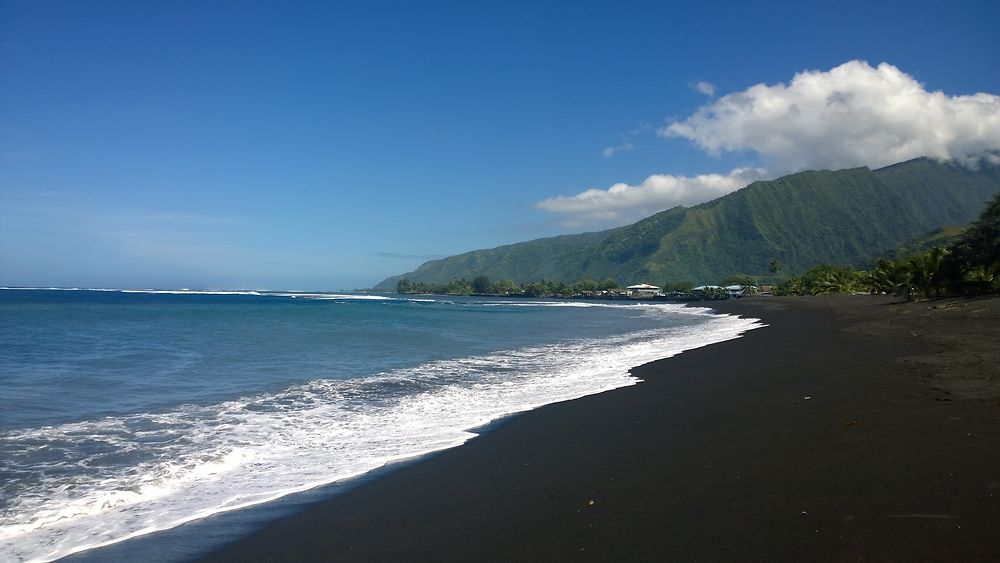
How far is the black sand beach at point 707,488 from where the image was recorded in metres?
4.06

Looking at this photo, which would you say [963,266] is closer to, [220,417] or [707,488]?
[707,488]

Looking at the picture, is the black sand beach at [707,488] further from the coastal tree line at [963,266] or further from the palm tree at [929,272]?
the palm tree at [929,272]

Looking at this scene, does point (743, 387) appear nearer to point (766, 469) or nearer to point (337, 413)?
point (766, 469)

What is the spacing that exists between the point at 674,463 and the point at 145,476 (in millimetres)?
6088

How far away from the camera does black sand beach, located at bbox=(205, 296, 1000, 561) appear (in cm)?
406

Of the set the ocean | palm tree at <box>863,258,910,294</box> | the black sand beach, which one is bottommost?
the ocean

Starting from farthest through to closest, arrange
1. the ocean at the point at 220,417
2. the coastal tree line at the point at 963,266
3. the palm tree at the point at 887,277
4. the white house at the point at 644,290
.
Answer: the white house at the point at 644,290 < the palm tree at the point at 887,277 < the coastal tree line at the point at 963,266 < the ocean at the point at 220,417

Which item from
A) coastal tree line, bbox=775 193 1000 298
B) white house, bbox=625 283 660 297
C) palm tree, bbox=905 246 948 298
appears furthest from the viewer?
white house, bbox=625 283 660 297

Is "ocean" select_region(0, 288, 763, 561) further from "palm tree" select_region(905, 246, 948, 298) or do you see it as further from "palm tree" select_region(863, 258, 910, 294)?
"palm tree" select_region(863, 258, 910, 294)

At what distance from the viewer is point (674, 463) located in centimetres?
617

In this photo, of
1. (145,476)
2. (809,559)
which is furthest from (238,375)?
(809,559)

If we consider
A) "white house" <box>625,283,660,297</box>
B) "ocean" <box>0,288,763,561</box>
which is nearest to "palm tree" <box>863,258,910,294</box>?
"ocean" <box>0,288,763,561</box>

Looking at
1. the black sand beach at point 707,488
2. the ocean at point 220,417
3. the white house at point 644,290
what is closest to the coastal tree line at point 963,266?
the ocean at point 220,417

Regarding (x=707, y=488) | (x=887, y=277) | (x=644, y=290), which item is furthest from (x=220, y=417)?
(x=644, y=290)
